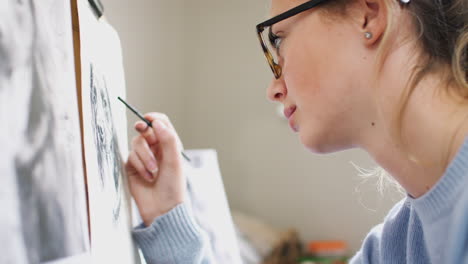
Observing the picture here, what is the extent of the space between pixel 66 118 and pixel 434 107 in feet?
1.55

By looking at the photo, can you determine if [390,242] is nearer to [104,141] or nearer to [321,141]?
[321,141]

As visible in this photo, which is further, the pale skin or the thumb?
the thumb

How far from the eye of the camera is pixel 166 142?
84 centimetres

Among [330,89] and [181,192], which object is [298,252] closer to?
[181,192]

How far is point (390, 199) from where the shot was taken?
194 cm

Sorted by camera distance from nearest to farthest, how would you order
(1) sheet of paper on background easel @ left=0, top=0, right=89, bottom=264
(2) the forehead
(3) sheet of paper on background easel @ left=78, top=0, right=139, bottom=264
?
(1) sheet of paper on background easel @ left=0, top=0, right=89, bottom=264, (3) sheet of paper on background easel @ left=78, top=0, right=139, bottom=264, (2) the forehead

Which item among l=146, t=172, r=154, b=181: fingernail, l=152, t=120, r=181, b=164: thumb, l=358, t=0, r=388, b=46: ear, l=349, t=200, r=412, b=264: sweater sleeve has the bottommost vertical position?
l=349, t=200, r=412, b=264: sweater sleeve

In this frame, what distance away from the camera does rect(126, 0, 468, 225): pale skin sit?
0.61 meters

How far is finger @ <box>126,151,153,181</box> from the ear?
1.44ft

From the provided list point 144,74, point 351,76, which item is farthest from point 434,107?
point 144,74

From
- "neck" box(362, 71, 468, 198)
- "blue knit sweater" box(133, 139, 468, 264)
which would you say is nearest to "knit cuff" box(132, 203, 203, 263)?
"blue knit sweater" box(133, 139, 468, 264)

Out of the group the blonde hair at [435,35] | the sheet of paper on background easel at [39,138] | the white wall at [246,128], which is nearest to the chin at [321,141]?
the blonde hair at [435,35]

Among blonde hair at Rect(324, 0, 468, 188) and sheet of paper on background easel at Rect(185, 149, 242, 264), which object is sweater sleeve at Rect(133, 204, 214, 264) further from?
blonde hair at Rect(324, 0, 468, 188)

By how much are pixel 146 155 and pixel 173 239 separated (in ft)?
0.52
